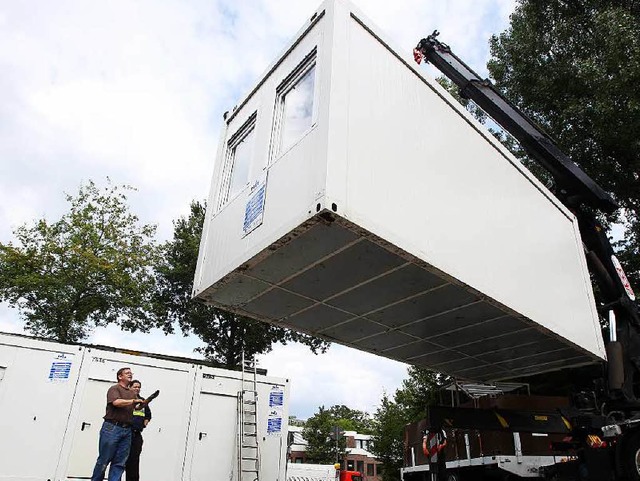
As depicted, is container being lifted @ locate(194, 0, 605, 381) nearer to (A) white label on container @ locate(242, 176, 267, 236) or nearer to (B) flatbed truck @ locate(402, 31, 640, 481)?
(A) white label on container @ locate(242, 176, 267, 236)

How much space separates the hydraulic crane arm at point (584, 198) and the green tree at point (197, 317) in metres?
15.8

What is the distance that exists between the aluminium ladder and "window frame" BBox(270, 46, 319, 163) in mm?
4473

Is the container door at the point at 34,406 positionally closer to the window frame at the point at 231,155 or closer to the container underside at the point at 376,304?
the container underside at the point at 376,304

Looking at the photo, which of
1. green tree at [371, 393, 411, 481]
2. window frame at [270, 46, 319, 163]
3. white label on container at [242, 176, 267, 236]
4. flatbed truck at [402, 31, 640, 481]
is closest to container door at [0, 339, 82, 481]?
white label on container at [242, 176, 267, 236]

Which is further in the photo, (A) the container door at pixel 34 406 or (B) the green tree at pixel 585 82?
(B) the green tree at pixel 585 82

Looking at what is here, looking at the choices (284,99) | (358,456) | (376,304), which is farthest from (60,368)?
(358,456)

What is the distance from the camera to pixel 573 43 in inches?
526

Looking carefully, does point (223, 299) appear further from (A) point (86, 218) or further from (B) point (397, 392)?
(B) point (397, 392)

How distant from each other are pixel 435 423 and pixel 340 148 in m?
4.01

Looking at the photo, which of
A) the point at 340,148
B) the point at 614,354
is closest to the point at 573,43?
the point at 614,354

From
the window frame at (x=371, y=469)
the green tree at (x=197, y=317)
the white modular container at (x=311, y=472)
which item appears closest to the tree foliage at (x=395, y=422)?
the green tree at (x=197, y=317)

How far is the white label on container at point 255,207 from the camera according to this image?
427 centimetres

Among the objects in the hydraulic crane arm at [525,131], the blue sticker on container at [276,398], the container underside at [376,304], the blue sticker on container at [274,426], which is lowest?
the blue sticker on container at [274,426]

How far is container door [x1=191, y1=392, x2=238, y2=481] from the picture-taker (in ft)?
23.5
